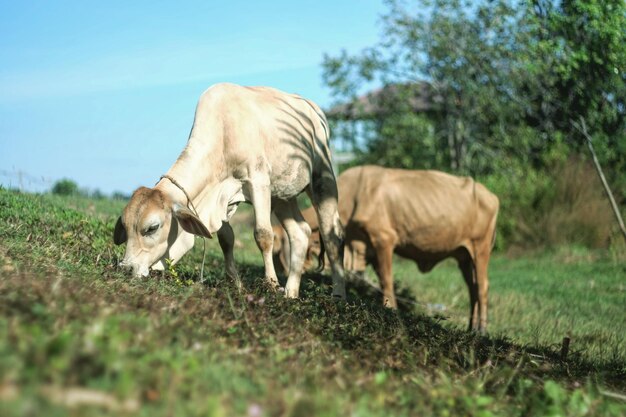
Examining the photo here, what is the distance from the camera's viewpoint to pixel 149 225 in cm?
678

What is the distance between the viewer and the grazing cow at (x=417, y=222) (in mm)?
11445

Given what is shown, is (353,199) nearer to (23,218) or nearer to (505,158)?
(23,218)

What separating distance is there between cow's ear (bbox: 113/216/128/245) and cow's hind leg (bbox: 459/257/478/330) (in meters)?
6.00

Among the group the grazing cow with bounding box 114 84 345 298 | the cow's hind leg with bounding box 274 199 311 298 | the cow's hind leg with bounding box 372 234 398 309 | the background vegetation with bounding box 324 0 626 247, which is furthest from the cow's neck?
the background vegetation with bounding box 324 0 626 247

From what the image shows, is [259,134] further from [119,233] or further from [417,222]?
[417,222]

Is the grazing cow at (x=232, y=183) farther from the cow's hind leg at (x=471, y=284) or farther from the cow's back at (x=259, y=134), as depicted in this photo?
the cow's hind leg at (x=471, y=284)

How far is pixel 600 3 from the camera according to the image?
9.74 m

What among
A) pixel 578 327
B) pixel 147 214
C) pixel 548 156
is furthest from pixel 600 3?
pixel 548 156

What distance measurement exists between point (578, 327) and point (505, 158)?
16549mm

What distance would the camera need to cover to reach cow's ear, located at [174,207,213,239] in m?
6.75

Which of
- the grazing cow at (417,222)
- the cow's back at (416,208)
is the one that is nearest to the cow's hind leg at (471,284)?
the grazing cow at (417,222)

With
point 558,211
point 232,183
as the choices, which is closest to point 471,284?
point 232,183

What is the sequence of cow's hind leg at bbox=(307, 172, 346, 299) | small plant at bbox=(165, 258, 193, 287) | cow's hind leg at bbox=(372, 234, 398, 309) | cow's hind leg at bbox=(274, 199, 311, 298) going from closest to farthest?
small plant at bbox=(165, 258, 193, 287)
cow's hind leg at bbox=(274, 199, 311, 298)
cow's hind leg at bbox=(307, 172, 346, 299)
cow's hind leg at bbox=(372, 234, 398, 309)

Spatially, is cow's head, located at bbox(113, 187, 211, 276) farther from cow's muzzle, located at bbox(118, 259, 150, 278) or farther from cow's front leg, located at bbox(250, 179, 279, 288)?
cow's front leg, located at bbox(250, 179, 279, 288)
